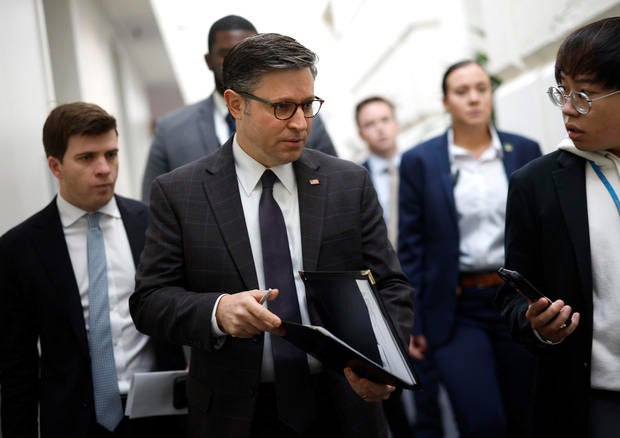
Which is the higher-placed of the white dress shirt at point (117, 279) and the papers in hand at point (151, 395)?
the white dress shirt at point (117, 279)

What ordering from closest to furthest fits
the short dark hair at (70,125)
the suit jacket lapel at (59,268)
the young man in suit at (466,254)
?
the suit jacket lapel at (59,268) → the short dark hair at (70,125) → the young man in suit at (466,254)

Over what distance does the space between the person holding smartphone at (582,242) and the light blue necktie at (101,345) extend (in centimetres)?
148

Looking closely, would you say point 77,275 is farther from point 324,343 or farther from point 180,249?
point 324,343

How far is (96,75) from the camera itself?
7109mm

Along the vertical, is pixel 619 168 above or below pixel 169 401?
above

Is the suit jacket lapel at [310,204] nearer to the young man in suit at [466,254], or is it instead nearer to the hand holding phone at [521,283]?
the hand holding phone at [521,283]

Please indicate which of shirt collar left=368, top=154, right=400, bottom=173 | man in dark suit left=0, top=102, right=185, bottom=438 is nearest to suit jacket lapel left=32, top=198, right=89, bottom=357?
man in dark suit left=0, top=102, right=185, bottom=438

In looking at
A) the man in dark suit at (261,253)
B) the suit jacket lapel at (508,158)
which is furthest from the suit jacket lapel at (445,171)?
the man in dark suit at (261,253)

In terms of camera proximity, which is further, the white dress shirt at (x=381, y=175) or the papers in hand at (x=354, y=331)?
the white dress shirt at (x=381, y=175)

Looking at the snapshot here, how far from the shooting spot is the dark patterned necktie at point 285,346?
91.9 inches

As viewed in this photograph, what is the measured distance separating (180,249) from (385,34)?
9339 millimetres

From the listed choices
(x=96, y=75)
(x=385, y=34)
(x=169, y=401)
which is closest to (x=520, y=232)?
(x=169, y=401)

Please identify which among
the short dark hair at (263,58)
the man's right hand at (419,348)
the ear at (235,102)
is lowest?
the man's right hand at (419,348)

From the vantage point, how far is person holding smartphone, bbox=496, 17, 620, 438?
229 centimetres
